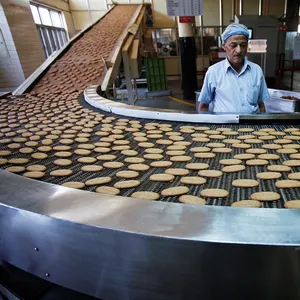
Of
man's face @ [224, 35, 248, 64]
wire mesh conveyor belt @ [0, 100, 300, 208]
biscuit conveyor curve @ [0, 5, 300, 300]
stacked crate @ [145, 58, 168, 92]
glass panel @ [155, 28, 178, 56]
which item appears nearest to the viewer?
biscuit conveyor curve @ [0, 5, 300, 300]

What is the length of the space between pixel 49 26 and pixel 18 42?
4243mm

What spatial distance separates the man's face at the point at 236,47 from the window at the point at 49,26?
9.86m

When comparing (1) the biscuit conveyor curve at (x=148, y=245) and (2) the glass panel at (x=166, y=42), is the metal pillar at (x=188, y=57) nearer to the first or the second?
(2) the glass panel at (x=166, y=42)

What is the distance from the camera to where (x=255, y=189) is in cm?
75

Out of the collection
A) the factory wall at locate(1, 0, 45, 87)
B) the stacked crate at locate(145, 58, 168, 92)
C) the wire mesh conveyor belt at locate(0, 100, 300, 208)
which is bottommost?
the stacked crate at locate(145, 58, 168, 92)

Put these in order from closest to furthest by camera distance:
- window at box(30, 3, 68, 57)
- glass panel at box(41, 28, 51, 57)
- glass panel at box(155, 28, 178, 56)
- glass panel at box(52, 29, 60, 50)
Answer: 1. window at box(30, 3, 68, 57)
2. glass panel at box(41, 28, 51, 57)
3. glass panel at box(52, 29, 60, 50)
4. glass panel at box(155, 28, 178, 56)

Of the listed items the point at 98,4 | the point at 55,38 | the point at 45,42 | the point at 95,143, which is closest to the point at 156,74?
the point at 45,42

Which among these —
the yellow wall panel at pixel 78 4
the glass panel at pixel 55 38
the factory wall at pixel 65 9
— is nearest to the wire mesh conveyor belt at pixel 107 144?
the glass panel at pixel 55 38

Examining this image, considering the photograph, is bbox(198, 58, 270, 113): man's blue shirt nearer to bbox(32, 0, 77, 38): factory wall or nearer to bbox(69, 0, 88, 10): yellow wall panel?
bbox(32, 0, 77, 38): factory wall

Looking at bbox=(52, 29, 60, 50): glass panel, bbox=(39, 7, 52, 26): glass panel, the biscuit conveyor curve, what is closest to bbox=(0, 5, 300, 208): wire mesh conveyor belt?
the biscuit conveyor curve

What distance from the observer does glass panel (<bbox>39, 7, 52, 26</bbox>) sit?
34.4 feet

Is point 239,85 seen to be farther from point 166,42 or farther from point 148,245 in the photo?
point 166,42

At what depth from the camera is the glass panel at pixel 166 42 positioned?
1342 cm

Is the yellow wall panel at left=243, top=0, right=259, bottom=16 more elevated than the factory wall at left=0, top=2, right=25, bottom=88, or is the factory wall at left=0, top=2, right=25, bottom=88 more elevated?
the yellow wall panel at left=243, top=0, right=259, bottom=16
